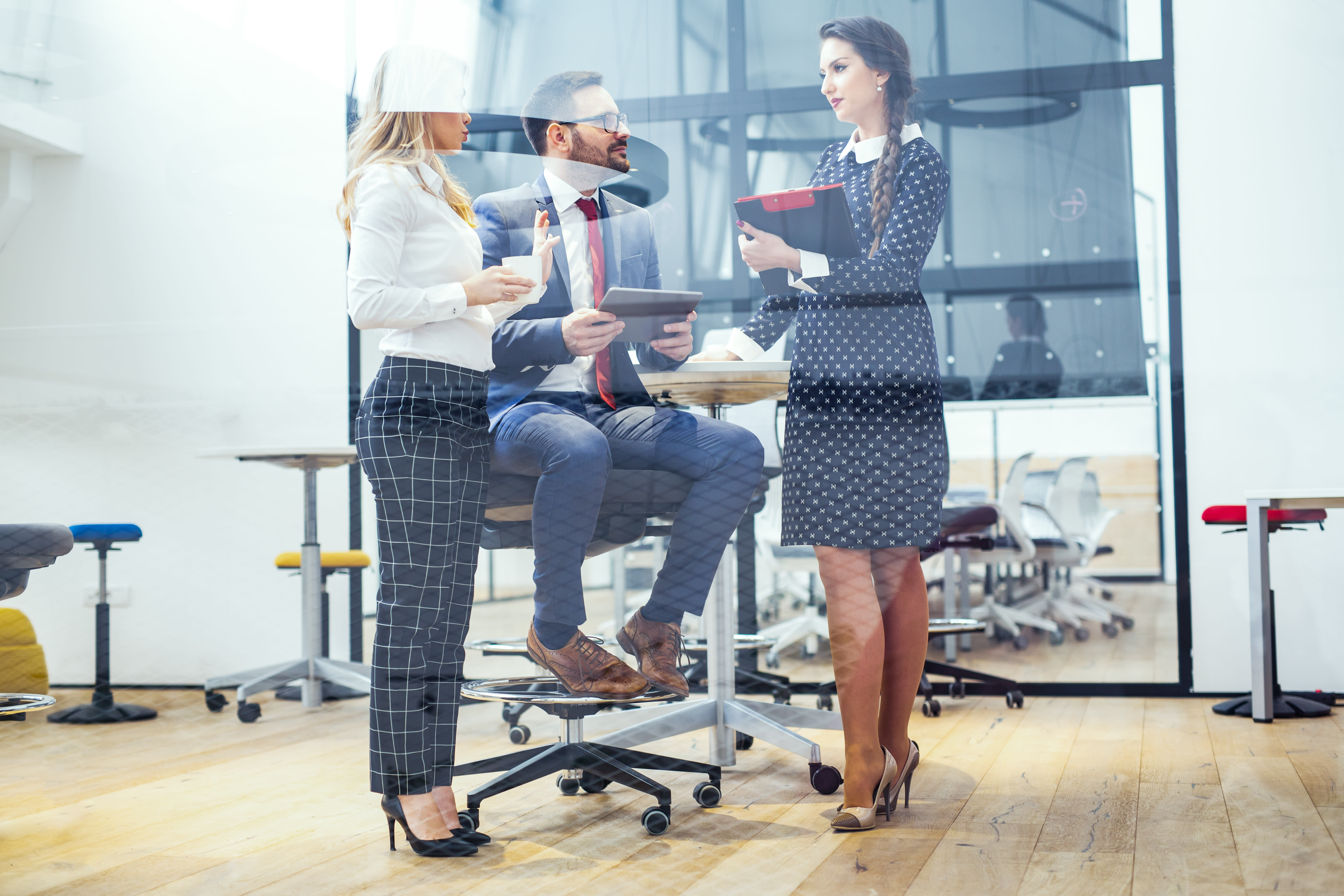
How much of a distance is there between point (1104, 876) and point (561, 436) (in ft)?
3.20

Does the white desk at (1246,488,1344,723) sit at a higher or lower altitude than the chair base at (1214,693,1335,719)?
higher

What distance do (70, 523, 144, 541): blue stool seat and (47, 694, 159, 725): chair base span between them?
36 cm

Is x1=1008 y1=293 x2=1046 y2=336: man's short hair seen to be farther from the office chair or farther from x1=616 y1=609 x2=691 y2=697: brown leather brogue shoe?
x1=616 y1=609 x2=691 y2=697: brown leather brogue shoe

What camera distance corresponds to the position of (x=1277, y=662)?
2582 mm

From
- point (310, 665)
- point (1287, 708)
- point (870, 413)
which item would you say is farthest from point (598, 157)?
point (1287, 708)

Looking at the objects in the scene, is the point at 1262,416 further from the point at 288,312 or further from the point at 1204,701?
the point at 288,312

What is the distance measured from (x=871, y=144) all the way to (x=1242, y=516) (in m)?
1.60

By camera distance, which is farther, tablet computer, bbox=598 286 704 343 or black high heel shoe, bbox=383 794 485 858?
tablet computer, bbox=598 286 704 343

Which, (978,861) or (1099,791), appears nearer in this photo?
(978,861)

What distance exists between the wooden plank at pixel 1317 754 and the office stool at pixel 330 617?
232 cm

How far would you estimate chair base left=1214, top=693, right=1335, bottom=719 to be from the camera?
7.77 ft

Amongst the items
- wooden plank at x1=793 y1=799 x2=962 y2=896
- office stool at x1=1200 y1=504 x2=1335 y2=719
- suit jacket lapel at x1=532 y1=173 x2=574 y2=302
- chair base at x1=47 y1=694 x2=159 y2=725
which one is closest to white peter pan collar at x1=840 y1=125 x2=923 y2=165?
suit jacket lapel at x1=532 y1=173 x2=574 y2=302

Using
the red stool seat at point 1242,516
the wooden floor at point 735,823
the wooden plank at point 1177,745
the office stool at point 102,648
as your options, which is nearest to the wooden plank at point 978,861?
the wooden floor at point 735,823

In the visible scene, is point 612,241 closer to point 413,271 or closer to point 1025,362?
point 413,271
